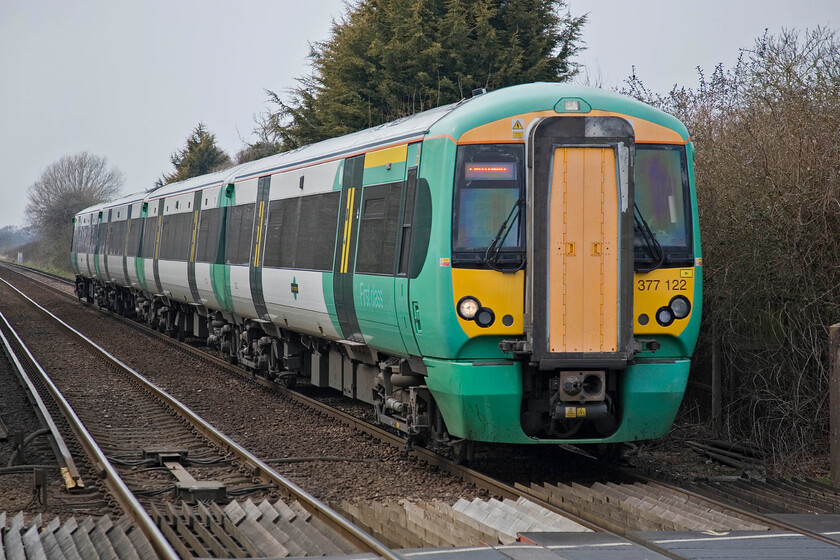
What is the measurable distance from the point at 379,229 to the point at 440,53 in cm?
1523

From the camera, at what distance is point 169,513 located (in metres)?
6.85

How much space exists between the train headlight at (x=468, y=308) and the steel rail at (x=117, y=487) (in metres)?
2.54

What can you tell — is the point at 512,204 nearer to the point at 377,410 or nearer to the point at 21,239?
the point at 377,410

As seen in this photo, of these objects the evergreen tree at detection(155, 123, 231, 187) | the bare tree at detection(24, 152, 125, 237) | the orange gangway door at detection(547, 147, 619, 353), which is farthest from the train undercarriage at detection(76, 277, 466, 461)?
the bare tree at detection(24, 152, 125, 237)

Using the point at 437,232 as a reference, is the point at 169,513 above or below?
below

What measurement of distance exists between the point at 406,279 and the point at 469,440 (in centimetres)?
135

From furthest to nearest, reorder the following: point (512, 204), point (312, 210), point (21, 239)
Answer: point (21, 239) → point (312, 210) → point (512, 204)

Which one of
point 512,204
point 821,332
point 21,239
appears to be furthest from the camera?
point 21,239

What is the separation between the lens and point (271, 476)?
8188 mm

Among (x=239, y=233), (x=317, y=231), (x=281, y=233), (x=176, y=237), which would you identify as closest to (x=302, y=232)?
(x=317, y=231)

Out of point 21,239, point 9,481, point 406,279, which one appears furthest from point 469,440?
point 21,239

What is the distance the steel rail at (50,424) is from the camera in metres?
8.17

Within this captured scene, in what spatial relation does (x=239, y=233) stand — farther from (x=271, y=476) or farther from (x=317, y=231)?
(x=271, y=476)

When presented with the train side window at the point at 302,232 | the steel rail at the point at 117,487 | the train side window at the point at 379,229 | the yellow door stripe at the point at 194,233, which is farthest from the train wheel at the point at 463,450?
the yellow door stripe at the point at 194,233
